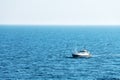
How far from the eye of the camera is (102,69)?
130 meters

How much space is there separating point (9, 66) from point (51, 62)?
16.2m

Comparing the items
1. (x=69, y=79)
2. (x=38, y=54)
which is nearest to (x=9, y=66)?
(x=69, y=79)

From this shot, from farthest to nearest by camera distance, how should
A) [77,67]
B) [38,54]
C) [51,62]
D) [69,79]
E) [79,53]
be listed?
1. [38,54]
2. [79,53]
3. [51,62]
4. [77,67]
5. [69,79]

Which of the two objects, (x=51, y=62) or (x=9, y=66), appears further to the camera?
(x=51, y=62)

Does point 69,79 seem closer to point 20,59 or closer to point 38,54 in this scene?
point 20,59

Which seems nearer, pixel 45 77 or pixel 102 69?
pixel 45 77

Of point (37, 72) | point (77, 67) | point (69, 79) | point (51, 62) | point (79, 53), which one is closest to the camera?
point (69, 79)

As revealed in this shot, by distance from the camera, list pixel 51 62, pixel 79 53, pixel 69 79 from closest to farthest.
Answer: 1. pixel 69 79
2. pixel 51 62
3. pixel 79 53

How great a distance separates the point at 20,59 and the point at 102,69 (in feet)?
109

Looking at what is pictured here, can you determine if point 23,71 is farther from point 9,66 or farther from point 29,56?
point 29,56

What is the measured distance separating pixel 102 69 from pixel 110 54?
143 ft

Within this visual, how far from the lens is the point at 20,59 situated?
504 ft

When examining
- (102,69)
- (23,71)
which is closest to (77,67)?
(102,69)

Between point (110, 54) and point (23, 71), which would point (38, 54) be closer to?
point (110, 54)
